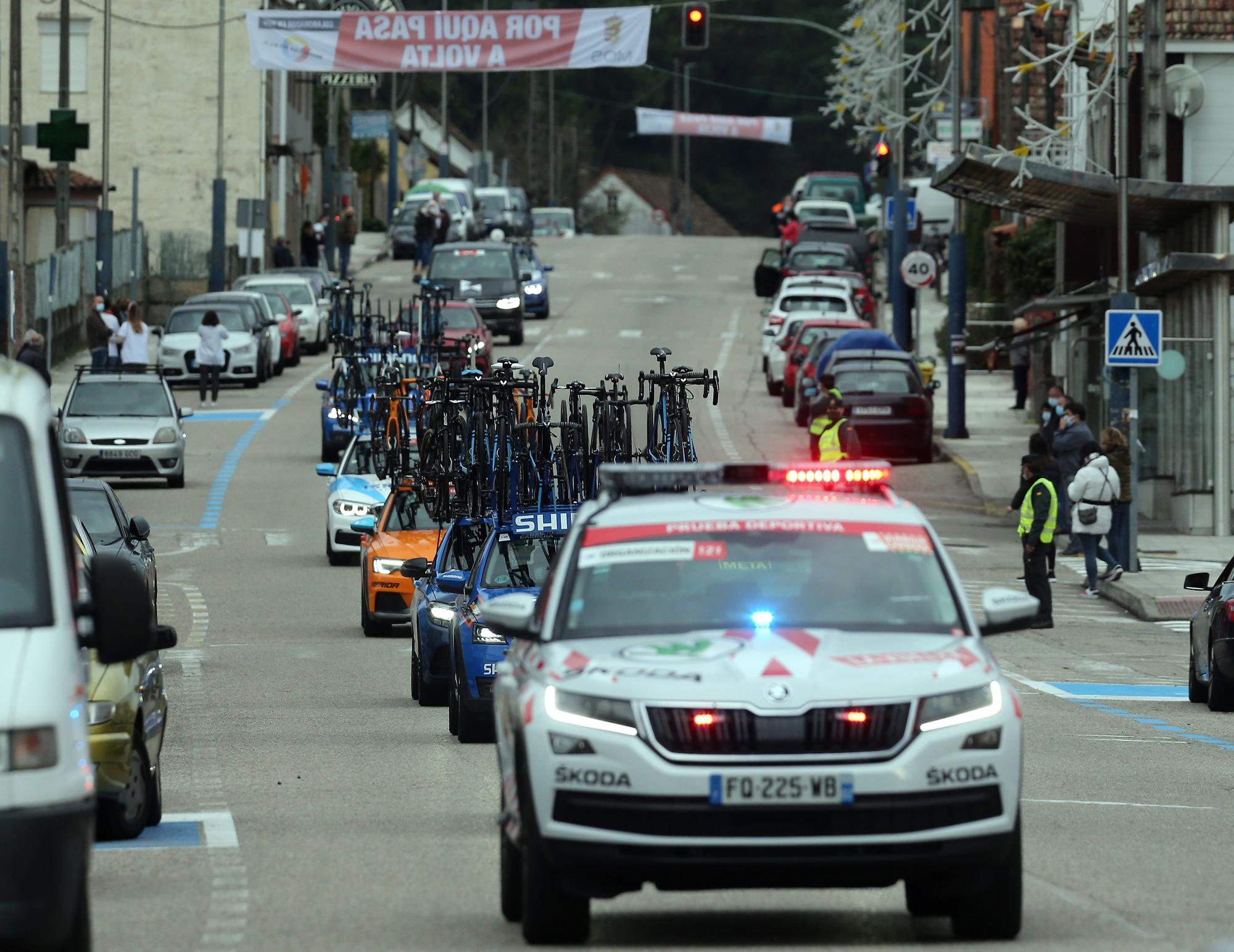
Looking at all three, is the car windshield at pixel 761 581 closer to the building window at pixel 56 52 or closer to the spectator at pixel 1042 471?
the spectator at pixel 1042 471

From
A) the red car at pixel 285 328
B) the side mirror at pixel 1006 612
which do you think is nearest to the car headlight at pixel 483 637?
the side mirror at pixel 1006 612

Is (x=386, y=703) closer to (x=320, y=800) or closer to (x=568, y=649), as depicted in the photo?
(x=320, y=800)

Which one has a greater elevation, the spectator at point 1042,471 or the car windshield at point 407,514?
the spectator at point 1042,471

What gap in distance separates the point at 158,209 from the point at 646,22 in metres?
25.5

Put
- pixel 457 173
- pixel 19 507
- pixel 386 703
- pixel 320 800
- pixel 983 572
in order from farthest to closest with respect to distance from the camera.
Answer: pixel 457 173 → pixel 983 572 → pixel 386 703 → pixel 320 800 → pixel 19 507

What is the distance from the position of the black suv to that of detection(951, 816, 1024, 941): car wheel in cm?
4253

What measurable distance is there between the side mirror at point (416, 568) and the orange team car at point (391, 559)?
132 inches

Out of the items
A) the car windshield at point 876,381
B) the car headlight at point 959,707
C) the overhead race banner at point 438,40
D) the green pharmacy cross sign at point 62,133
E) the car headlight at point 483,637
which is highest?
the overhead race banner at point 438,40

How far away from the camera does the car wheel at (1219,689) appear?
17.4 metres

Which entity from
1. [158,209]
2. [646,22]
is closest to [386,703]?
[646,22]

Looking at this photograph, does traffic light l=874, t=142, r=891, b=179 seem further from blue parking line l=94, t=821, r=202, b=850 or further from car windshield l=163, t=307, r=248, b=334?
blue parking line l=94, t=821, r=202, b=850

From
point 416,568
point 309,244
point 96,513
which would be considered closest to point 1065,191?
point 96,513

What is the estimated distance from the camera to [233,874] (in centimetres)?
1030

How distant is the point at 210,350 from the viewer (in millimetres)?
43531
